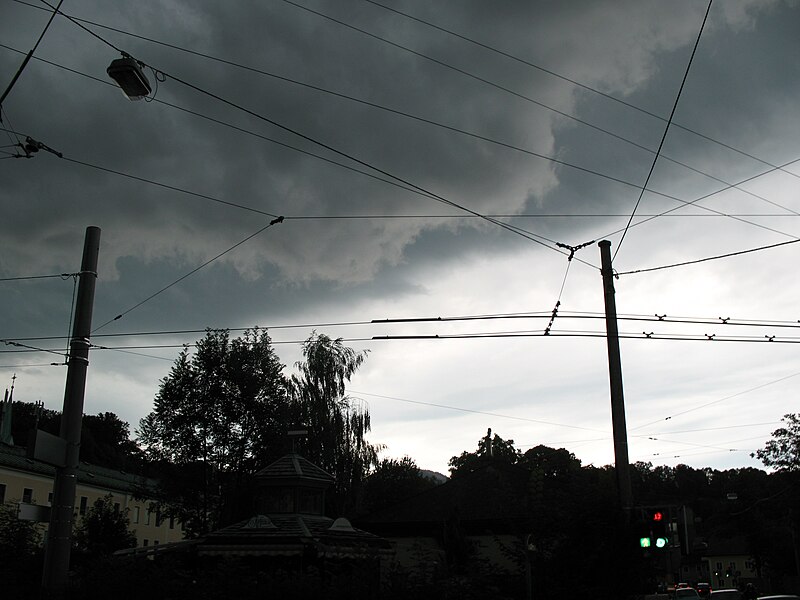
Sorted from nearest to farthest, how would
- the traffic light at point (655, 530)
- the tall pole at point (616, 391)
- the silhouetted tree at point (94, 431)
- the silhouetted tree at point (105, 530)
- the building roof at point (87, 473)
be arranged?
the traffic light at point (655, 530)
the tall pole at point (616, 391)
the silhouetted tree at point (105, 530)
the building roof at point (87, 473)
the silhouetted tree at point (94, 431)

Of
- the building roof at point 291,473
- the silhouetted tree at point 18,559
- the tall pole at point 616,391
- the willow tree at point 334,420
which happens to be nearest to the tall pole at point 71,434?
the silhouetted tree at point 18,559

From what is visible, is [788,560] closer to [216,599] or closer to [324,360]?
[324,360]

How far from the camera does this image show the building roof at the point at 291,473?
32188mm

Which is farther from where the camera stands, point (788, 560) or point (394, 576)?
point (788, 560)

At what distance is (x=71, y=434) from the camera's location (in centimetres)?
1194

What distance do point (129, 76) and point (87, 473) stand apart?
69630 mm

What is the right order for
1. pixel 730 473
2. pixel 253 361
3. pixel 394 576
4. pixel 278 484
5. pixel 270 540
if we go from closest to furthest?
pixel 394 576 → pixel 270 540 → pixel 278 484 → pixel 253 361 → pixel 730 473

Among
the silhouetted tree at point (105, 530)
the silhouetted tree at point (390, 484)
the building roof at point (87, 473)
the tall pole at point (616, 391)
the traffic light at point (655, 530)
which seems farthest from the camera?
the building roof at point (87, 473)

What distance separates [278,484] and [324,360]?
1493cm

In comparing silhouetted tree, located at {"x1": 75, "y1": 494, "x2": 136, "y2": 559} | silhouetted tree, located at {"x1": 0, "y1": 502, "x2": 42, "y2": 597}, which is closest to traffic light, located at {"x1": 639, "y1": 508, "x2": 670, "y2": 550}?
silhouetted tree, located at {"x1": 0, "y1": 502, "x2": 42, "y2": 597}

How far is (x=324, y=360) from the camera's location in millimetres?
46812

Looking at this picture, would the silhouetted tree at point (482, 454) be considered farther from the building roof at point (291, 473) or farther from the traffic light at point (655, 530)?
the traffic light at point (655, 530)

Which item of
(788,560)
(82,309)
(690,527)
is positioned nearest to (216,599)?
(82,309)

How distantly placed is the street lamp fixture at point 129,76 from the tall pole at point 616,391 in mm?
9706
